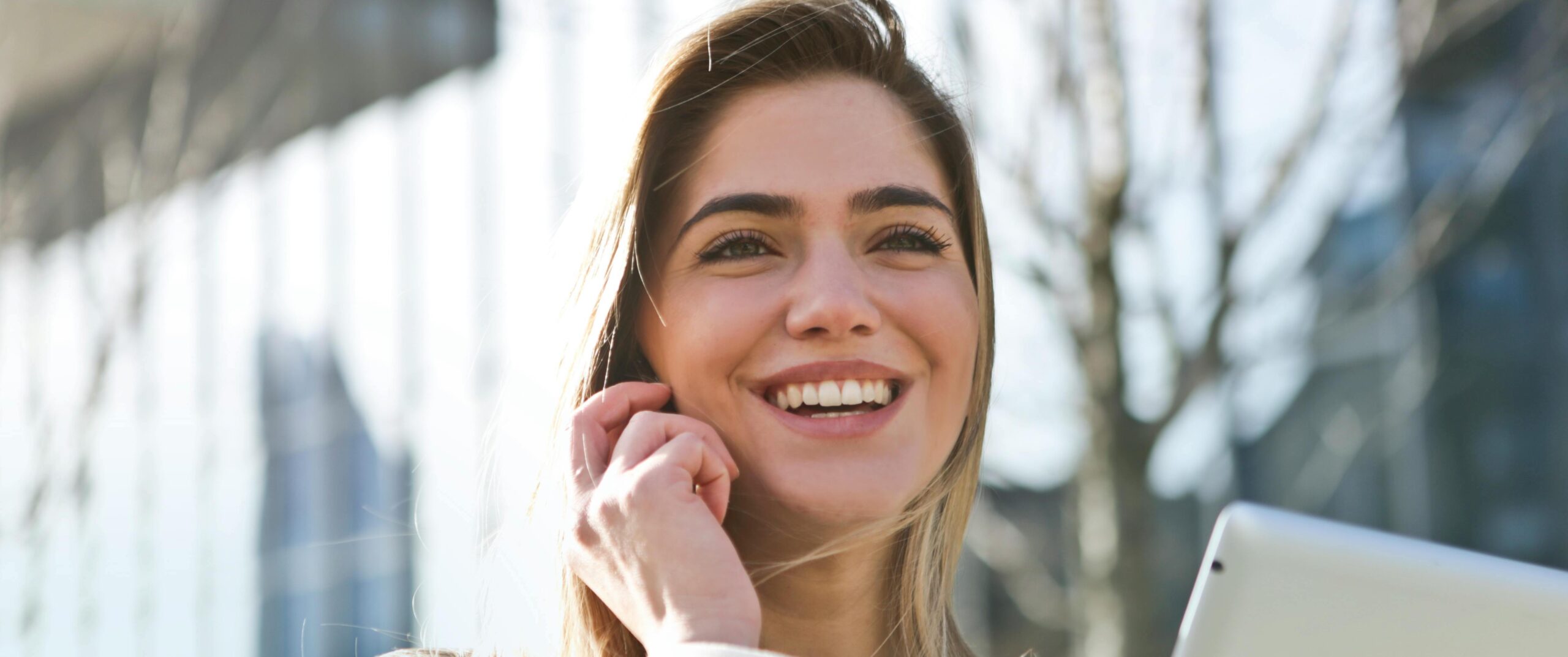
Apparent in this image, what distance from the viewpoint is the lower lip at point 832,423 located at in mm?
2094

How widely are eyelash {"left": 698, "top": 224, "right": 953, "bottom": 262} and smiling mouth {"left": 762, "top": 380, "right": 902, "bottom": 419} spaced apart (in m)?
0.22


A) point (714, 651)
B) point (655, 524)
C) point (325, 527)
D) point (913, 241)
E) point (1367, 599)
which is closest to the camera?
point (1367, 599)

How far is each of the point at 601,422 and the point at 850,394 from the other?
0.39 metres

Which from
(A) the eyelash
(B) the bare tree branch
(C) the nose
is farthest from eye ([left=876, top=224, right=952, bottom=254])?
(B) the bare tree branch

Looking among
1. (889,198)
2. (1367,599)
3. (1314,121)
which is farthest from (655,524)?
(1314,121)

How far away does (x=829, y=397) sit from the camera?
6.91 feet

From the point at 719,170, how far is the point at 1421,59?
2.97 m

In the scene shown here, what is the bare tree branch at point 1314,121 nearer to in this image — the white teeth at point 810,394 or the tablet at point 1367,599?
the white teeth at point 810,394

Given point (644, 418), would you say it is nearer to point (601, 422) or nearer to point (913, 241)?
point (601, 422)

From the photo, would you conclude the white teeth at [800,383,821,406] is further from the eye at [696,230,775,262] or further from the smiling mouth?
the eye at [696,230,775,262]

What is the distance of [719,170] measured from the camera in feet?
7.32

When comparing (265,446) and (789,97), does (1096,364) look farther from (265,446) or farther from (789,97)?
(265,446)

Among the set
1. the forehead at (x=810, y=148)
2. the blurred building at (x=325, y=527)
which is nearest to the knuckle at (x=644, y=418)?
the forehead at (x=810, y=148)

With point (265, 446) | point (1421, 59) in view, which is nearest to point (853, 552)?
point (1421, 59)
